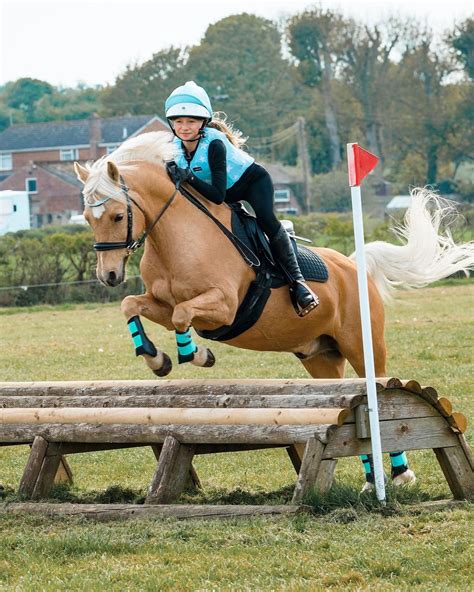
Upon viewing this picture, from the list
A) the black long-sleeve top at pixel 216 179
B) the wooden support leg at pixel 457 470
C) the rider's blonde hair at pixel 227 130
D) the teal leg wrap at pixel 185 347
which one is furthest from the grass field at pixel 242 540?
the rider's blonde hair at pixel 227 130

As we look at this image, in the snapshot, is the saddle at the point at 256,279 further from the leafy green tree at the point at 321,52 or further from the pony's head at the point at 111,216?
the leafy green tree at the point at 321,52

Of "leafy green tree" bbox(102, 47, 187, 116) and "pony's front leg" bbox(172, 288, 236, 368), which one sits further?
"leafy green tree" bbox(102, 47, 187, 116)

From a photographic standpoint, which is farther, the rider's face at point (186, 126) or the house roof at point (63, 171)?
the house roof at point (63, 171)

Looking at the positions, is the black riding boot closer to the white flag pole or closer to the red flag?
the white flag pole

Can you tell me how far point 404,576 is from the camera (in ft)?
16.1

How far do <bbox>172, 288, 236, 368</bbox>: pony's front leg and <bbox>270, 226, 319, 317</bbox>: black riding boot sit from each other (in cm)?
56

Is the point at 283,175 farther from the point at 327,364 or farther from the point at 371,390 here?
the point at 371,390

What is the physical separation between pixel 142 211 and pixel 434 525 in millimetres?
2512

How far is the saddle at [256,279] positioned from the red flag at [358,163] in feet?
3.32

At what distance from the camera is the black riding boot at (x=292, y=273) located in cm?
714

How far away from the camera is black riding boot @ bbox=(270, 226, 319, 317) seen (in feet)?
23.4

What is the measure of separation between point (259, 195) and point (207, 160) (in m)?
0.43

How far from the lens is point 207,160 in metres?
6.98

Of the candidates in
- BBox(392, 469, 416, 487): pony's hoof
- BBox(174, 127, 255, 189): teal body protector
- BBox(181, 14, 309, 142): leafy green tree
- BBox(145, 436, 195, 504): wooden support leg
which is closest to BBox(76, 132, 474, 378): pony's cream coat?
BBox(174, 127, 255, 189): teal body protector
